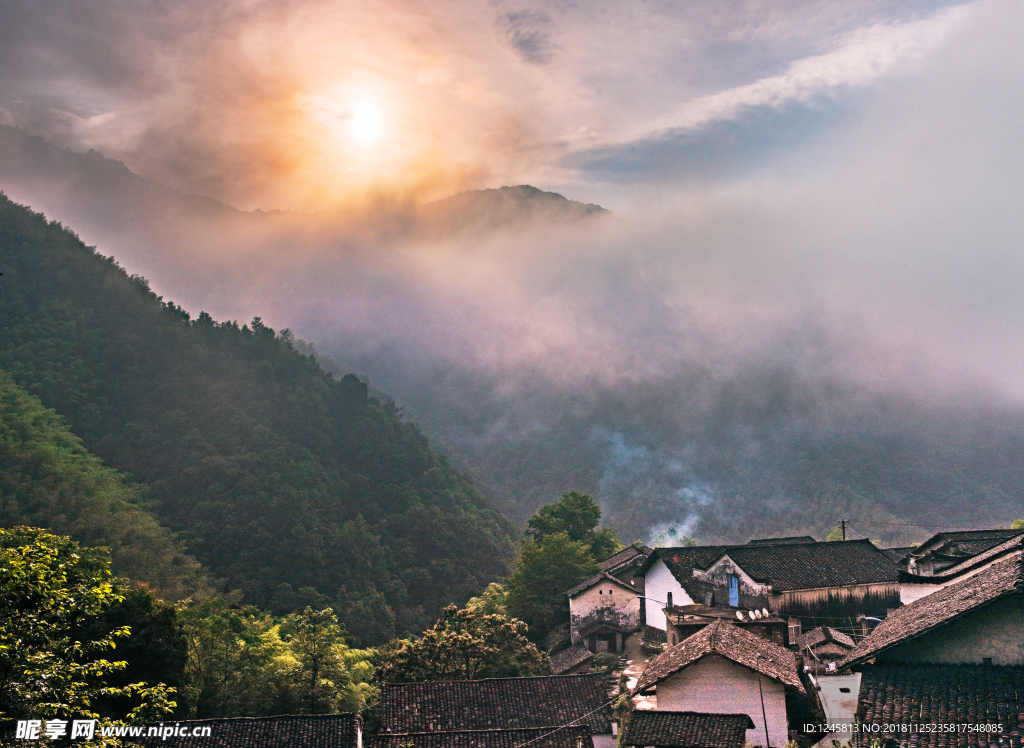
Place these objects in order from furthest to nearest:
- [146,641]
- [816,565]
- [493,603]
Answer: [493,603] → [816,565] → [146,641]

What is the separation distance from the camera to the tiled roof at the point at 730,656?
20672mm

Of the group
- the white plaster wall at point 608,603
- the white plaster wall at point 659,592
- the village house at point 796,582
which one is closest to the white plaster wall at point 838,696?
the village house at point 796,582

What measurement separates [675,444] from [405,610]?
338ft

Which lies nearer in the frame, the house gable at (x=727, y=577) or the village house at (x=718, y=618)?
the village house at (x=718, y=618)

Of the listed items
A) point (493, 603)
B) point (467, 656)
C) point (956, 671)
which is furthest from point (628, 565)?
point (956, 671)

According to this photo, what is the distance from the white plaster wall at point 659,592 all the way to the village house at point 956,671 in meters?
26.8

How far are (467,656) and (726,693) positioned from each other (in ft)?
51.4

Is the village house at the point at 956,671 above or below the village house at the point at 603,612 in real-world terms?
below

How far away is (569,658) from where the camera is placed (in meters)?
41.1

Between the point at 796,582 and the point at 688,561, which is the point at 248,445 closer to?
the point at 688,561

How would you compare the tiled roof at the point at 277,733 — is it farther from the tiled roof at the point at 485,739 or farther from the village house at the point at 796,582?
the village house at the point at 796,582

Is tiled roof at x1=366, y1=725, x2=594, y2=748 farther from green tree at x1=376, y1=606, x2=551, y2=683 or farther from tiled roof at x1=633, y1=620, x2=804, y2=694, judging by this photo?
green tree at x1=376, y1=606, x2=551, y2=683

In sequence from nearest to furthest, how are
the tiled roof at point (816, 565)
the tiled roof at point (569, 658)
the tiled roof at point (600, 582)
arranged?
the tiled roof at point (816, 565) < the tiled roof at point (569, 658) < the tiled roof at point (600, 582)

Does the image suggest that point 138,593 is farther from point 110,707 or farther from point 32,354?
point 32,354
